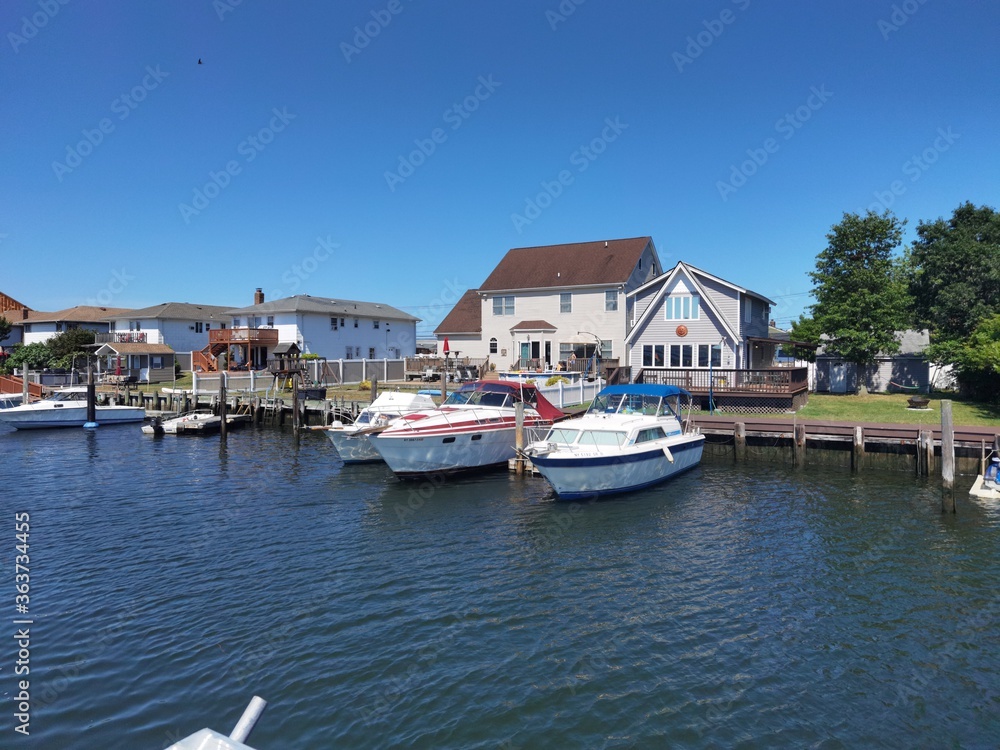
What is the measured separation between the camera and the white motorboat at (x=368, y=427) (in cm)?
2542

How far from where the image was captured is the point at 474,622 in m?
11.6

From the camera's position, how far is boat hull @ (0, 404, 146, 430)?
3725cm

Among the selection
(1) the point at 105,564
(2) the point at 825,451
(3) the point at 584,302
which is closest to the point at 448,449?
(1) the point at 105,564

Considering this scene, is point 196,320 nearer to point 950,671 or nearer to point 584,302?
point 584,302

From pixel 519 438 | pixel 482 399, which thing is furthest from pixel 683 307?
pixel 519 438

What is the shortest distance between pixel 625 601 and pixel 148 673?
8658 mm

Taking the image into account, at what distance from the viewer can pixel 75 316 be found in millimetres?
69062

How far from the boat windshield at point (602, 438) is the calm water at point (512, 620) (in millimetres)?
2015

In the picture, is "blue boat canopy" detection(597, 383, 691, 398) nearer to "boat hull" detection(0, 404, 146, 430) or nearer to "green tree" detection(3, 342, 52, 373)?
"boat hull" detection(0, 404, 146, 430)

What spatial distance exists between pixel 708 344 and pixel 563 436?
18.8 meters

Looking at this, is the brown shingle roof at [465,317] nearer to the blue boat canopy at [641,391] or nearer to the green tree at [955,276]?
the blue boat canopy at [641,391]

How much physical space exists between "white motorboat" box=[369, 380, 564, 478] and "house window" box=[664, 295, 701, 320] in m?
14.2

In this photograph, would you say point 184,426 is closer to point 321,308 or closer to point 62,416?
point 62,416

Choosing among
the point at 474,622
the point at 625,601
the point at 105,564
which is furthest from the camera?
the point at 105,564
